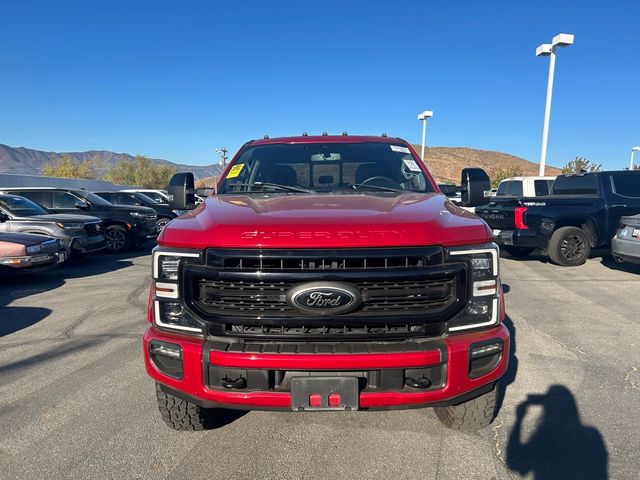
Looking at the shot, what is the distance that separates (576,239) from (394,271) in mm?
8032

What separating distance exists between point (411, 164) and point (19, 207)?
357 inches

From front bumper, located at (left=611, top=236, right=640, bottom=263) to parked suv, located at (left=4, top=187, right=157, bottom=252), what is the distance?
11131mm

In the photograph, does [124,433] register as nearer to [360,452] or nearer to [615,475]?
[360,452]

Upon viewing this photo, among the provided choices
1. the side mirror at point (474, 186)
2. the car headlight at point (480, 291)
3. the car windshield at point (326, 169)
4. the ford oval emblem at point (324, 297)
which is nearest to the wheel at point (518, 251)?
the side mirror at point (474, 186)

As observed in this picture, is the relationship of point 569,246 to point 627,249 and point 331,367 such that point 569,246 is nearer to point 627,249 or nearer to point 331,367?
point 627,249

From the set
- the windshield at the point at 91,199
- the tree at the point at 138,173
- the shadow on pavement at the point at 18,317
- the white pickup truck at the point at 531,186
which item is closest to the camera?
the shadow on pavement at the point at 18,317

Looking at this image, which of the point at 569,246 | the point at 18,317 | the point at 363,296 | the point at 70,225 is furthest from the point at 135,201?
the point at 363,296

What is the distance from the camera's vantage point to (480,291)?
2287mm

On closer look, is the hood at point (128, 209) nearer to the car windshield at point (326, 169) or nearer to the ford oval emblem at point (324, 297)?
the car windshield at point (326, 169)

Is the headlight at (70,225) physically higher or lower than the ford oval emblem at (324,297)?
lower

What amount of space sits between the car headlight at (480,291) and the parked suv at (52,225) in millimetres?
8435

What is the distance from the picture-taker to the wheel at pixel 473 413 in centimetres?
260

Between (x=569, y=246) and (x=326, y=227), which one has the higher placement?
(x=326, y=227)

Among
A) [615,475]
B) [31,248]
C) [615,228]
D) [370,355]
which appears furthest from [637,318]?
[31,248]
